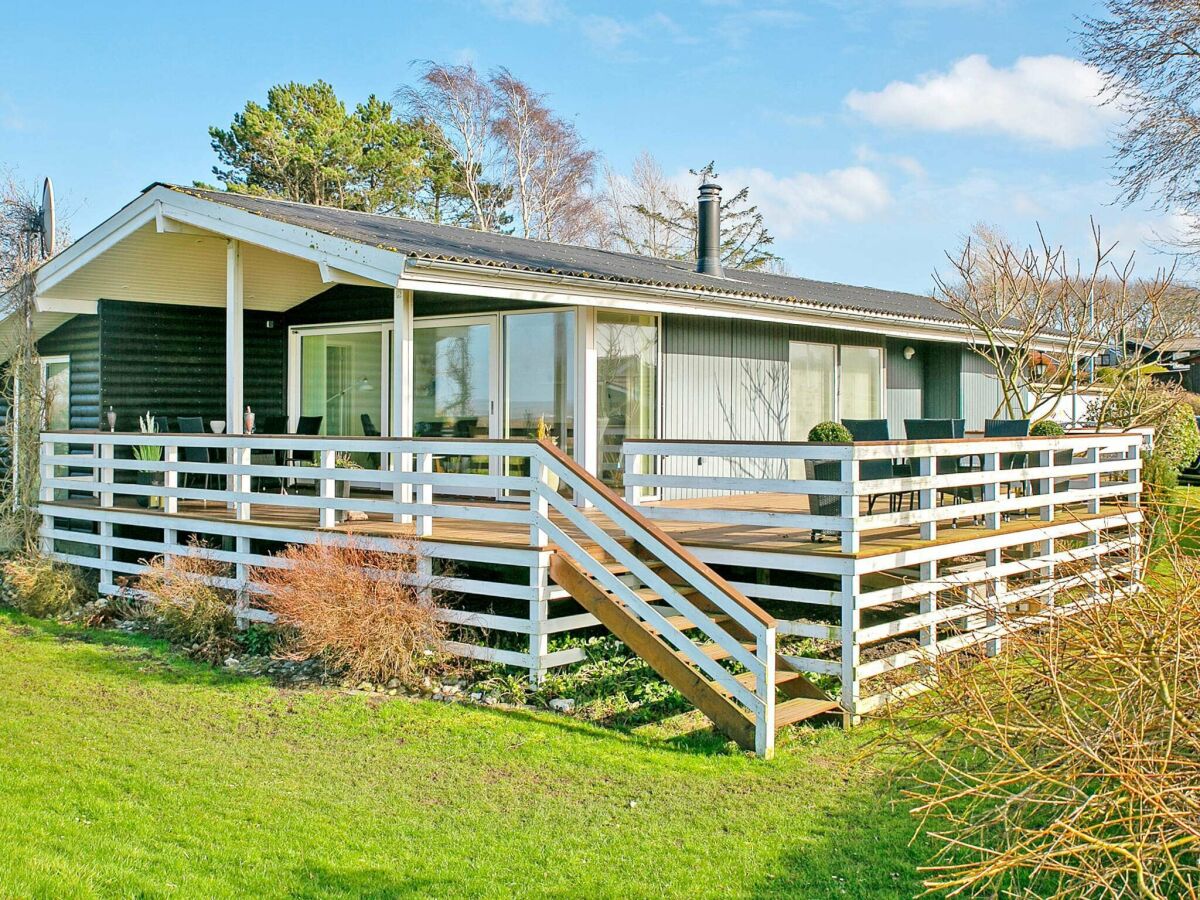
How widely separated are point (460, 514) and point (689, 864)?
3929 millimetres

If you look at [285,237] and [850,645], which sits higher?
[285,237]

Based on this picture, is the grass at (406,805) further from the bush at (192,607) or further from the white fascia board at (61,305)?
the white fascia board at (61,305)

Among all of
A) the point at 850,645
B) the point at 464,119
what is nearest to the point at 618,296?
the point at 850,645

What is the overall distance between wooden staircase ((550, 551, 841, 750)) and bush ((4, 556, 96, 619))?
612cm

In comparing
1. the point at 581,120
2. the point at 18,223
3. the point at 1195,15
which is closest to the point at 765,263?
the point at 581,120

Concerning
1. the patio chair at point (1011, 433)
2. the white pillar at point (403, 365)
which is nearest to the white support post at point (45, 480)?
the white pillar at point (403, 365)

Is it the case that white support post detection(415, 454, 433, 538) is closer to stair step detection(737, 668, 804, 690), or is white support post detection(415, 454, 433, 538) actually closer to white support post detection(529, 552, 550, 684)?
white support post detection(529, 552, 550, 684)

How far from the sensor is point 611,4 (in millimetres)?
26344

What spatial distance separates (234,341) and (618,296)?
3.83 m

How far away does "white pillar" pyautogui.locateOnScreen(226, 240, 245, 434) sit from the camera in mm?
10492

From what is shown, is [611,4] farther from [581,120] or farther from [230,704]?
[230,704]

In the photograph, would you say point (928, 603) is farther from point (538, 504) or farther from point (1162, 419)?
point (1162, 419)

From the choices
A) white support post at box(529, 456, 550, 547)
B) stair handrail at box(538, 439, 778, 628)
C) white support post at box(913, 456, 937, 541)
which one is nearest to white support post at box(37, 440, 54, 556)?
white support post at box(529, 456, 550, 547)

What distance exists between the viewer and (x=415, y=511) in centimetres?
844
